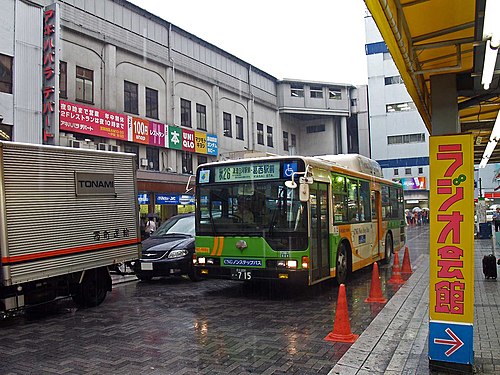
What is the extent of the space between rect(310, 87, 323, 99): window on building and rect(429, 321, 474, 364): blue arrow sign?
141 feet

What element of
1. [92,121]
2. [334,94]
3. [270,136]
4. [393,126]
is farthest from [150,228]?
[393,126]

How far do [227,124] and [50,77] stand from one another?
55.4ft

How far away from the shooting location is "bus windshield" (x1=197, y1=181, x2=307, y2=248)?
345 inches

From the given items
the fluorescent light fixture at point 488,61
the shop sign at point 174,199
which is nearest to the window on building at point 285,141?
the shop sign at point 174,199

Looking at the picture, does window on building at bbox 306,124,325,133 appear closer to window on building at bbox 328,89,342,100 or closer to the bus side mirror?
window on building at bbox 328,89,342,100

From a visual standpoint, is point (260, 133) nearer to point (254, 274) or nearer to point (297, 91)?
point (297, 91)

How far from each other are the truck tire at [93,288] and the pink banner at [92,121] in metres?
14.1

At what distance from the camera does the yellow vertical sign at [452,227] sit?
467cm

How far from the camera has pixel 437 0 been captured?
364cm

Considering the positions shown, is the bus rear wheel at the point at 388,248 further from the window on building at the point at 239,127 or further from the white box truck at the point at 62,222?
the window on building at the point at 239,127

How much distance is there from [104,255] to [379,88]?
157 ft

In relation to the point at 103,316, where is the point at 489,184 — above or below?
above

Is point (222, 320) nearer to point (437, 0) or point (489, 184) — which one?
point (437, 0)

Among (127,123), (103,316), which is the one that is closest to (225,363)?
(103,316)
